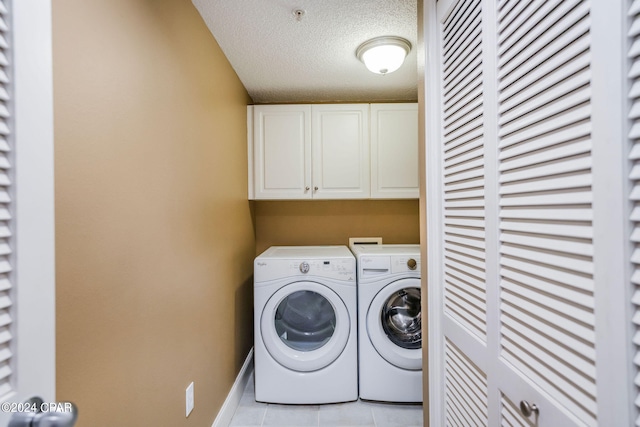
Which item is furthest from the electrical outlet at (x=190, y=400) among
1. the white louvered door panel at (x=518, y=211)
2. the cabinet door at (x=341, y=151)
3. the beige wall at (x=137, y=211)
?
the cabinet door at (x=341, y=151)

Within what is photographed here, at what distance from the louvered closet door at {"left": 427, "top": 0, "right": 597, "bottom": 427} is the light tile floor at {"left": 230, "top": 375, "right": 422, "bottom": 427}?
1.03 metres

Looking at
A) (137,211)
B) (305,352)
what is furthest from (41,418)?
(305,352)

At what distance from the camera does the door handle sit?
480mm

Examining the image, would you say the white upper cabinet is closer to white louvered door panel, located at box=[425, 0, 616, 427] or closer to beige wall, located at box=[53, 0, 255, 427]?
beige wall, located at box=[53, 0, 255, 427]

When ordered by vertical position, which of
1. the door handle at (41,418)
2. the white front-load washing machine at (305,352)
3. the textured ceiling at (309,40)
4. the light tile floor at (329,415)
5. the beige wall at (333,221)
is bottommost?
the light tile floor at (329,415)

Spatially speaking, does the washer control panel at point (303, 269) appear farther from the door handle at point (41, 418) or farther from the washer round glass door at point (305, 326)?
the door handle at point (41, 418)

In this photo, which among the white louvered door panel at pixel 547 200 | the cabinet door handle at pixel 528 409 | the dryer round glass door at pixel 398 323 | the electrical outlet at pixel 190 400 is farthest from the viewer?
the dryer round glass door at pixel 398 323

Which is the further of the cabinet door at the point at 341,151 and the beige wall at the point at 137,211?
the cabinet door at the point at 341,151

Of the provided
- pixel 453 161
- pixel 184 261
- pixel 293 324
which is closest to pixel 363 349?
pixel 293 324

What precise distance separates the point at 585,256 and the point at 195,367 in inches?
61.2

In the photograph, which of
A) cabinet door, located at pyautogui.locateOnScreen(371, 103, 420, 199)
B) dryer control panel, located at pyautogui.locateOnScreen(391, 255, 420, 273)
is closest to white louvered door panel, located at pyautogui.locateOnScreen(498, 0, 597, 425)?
dryer control panel, located at pyautogui.locateOnScreen(391, 255, 420, 273)

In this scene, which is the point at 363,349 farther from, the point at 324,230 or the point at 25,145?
the point at 25,145

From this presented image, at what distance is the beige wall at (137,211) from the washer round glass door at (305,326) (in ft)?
1.22

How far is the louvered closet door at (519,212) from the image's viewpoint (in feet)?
1.83
